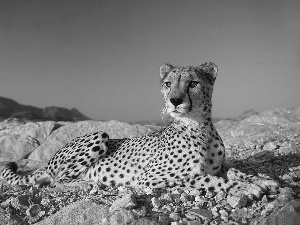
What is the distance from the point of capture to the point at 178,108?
4051 millimetres

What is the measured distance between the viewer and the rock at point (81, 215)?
3193mm

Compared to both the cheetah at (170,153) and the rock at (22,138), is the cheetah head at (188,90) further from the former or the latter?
the rock at (22,138)

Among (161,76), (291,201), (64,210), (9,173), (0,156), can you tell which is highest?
(161,76)

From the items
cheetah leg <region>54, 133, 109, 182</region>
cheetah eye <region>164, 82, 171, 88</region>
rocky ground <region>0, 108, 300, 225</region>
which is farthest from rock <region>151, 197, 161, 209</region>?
cheetah leg <region>54, 133, 109, 182</region>

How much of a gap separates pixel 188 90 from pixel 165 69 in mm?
603

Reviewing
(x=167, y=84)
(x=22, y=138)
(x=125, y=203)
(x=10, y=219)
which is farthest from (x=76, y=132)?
(x=125, y=203)

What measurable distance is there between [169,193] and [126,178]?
1138 mm

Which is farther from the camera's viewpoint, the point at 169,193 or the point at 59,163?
the point at 59,163

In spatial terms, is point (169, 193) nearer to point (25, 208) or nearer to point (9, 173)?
point (25, 208)

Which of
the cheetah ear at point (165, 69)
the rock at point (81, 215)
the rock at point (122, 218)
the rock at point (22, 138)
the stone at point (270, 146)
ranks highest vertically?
the cheetah ear at point (165, 69)

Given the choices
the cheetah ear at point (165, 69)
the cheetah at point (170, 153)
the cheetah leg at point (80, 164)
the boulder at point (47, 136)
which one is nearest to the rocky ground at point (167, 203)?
the cheetah at point (170, 153)

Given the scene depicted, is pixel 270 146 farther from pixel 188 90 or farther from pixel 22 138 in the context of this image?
pixel 22 138

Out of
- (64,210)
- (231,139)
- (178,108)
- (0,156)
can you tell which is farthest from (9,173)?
(231,139)

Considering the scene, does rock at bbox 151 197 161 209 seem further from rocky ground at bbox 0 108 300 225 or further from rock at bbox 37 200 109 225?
rock at bbox 37 200 109 225
